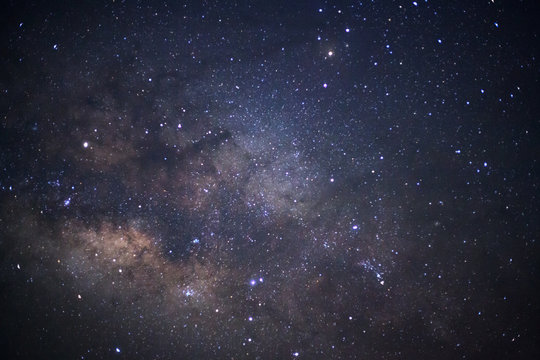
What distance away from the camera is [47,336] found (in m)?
2.90

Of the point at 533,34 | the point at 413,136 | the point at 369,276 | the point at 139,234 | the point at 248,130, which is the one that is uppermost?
the point at 248,130

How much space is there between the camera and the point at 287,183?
2.47m

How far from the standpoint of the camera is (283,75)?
2.36 m

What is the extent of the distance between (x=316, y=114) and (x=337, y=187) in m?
0.84

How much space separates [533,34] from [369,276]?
127 inches

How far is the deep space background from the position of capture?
233cm

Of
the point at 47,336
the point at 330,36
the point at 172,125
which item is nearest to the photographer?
the point at 330,36

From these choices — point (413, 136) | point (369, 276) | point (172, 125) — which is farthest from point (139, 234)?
point (413, 136)

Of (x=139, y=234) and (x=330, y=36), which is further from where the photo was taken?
(x=139, y=234)

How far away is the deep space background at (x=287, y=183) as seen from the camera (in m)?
2.33

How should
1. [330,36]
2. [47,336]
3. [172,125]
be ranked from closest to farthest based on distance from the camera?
[330,36] → [172,125] → [47,336]

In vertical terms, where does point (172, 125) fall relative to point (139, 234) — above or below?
above

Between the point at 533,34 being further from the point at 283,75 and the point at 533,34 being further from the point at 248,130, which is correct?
the point at 248,130

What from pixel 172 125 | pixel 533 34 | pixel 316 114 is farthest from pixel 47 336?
pixel 533 34
